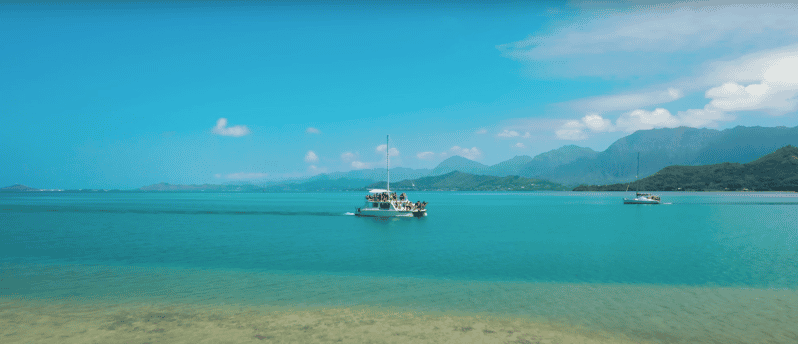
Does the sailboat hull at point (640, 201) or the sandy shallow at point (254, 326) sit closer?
the sandy shallow at point (254, 326)

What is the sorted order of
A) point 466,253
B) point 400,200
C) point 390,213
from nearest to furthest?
point 466,253 < point 390,213 < point 400,200

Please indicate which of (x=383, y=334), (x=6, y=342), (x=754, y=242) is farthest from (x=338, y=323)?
(x=754, y=242)

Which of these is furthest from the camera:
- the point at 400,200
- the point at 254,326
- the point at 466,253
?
Result: the point at 400,200

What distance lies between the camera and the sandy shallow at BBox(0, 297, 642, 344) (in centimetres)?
1218

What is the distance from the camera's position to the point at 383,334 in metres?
12.7

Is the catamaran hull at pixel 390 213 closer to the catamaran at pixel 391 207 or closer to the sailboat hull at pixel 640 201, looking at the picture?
the catamaran at pixel 391 207

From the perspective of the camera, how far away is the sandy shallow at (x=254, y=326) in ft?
40.0

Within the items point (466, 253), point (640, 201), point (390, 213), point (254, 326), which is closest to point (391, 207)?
point (390, 213)

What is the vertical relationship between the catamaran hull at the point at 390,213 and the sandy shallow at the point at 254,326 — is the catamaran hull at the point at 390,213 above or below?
above

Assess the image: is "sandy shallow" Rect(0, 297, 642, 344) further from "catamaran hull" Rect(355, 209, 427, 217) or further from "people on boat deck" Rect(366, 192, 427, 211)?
"people on boat deck" Rect(366, 192, 427, 211)

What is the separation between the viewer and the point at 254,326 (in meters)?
13.3

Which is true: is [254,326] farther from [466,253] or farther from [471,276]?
[466,253]

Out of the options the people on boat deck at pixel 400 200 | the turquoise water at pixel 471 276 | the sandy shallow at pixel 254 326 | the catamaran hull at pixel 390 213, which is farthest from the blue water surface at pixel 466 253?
the people on boat deck at pixel 400 200

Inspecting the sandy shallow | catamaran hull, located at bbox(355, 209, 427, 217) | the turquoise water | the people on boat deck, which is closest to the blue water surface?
the turquoise water
